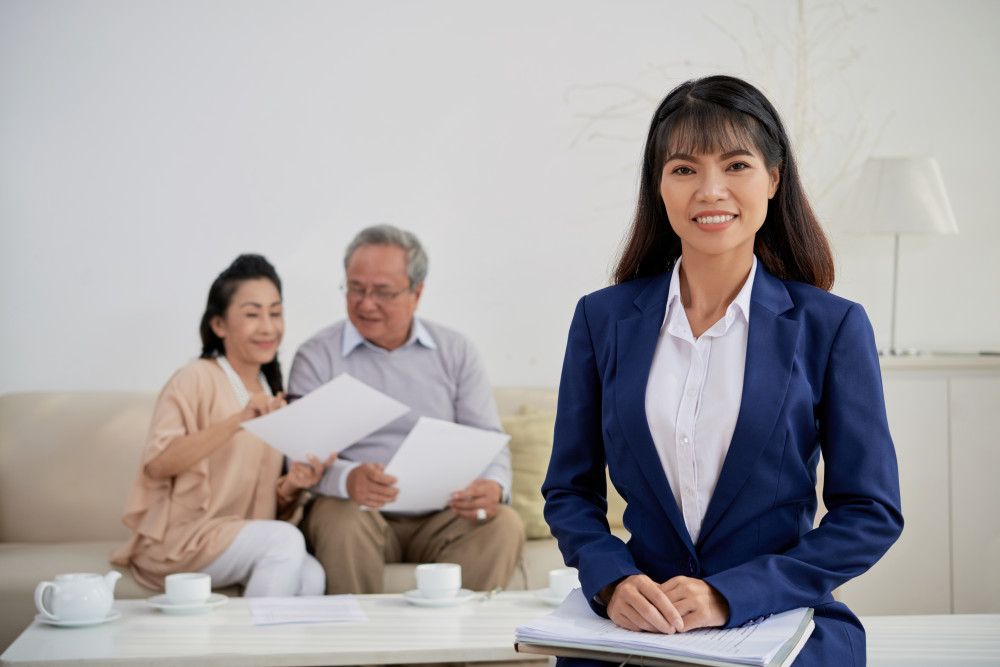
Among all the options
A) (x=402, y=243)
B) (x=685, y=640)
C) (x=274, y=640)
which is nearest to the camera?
(x=685, y=640)

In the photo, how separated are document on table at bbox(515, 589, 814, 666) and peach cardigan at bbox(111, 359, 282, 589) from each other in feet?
5.20

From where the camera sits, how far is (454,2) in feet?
11.8

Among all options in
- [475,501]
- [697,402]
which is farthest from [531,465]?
[697,402]

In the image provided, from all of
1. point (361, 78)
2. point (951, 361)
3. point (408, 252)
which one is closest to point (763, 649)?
point (408, 252)

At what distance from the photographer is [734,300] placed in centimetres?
127

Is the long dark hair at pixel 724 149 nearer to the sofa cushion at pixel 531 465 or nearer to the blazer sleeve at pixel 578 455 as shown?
the blazer sleeve at pixel 578 455

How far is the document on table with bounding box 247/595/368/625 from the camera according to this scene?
1.90 metres

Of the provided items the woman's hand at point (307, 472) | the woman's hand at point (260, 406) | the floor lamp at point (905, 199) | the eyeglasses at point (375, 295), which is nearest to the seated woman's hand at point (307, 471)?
the woman's hand at point (307, 472)

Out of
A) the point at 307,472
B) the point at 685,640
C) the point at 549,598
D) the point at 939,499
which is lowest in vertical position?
the point at 939,499

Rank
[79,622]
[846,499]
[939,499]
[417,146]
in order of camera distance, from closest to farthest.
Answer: [846,499] < [79,622] < [939,499] < [417,146]

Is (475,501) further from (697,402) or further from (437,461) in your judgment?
(697,402)

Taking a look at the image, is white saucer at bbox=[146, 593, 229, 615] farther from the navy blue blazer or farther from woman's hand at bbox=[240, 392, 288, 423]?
the navy blue blazer

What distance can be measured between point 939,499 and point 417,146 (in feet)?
6.76

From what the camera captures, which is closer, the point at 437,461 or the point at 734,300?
the point at 734,300
